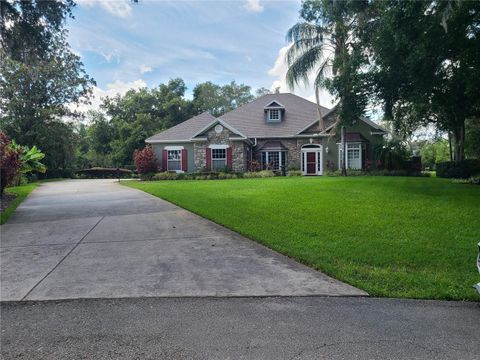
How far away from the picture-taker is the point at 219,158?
26578mm

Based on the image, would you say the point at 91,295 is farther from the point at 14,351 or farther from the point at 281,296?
the point at 281,296

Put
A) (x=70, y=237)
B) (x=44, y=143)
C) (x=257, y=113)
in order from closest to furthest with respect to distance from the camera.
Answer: (x=70, y=237) → (x=257, y=113) → (x=44, y=143)

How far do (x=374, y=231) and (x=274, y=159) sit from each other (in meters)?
20.1

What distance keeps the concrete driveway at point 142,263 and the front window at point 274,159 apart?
17993 millimetres

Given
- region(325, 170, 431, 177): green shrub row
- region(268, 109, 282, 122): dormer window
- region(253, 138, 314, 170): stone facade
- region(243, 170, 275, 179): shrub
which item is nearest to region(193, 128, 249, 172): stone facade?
region(243, 170, 275, 179): shrub

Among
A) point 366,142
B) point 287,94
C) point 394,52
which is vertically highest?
point 287,94

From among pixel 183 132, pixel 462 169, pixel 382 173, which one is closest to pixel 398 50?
pixel 382 173

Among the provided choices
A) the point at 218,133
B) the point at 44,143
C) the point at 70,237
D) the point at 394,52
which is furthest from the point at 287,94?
the point at 70,237

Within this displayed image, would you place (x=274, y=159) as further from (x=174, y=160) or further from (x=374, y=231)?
(x=374, y=231)

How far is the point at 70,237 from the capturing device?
7.57 m

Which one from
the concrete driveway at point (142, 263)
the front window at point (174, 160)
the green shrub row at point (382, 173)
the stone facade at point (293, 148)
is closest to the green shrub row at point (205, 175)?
the front window at point (174, 160)

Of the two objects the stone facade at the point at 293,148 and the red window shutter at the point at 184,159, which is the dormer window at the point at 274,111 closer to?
the stone facade at the point at 293,148

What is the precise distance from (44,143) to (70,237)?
1229 inches

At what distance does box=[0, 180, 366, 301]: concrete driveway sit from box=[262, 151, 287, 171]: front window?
17993 mm
